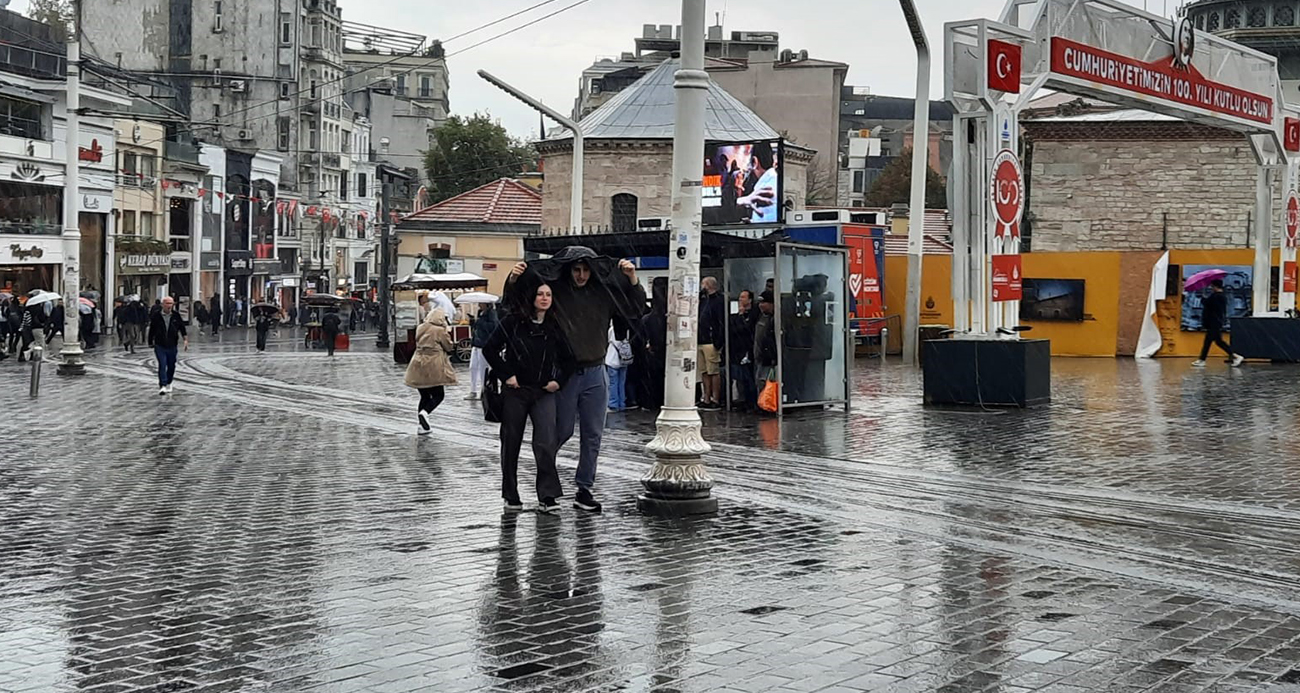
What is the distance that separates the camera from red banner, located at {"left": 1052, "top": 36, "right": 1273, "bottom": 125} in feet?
70.2

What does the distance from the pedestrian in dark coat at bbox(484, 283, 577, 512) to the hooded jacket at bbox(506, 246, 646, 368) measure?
64 millimetres

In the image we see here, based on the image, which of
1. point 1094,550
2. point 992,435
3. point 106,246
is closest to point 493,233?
point 106,246

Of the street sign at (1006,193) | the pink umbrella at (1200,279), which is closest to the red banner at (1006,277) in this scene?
the street sign at (1006,193)

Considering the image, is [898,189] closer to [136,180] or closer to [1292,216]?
[136,180]

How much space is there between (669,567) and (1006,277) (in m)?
11.9

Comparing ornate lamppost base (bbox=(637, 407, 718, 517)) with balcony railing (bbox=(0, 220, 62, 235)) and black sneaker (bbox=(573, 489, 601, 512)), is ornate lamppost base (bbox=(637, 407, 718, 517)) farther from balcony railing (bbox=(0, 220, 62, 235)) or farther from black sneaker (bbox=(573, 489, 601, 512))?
balcony railing (bbox=(0, 220, 62, 235))

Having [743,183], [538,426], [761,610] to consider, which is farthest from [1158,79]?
[761,610]

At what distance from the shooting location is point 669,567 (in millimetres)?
8664

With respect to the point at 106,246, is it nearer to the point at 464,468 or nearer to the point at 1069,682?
the point at 464,468

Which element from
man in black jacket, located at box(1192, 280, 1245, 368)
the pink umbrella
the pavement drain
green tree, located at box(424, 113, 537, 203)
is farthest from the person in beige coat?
green tree, located at box(424, 113, 537, 203)

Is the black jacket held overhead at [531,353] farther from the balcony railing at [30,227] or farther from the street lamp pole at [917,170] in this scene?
the balcony railing at [30,227]

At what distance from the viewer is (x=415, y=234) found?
71125mm

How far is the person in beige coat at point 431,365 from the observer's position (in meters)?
17.4

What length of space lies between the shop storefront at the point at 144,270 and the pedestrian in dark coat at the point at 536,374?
56296 mm
